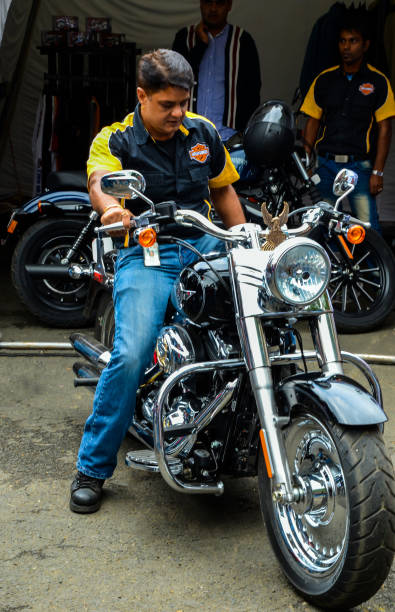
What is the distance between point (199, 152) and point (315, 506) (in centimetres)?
148

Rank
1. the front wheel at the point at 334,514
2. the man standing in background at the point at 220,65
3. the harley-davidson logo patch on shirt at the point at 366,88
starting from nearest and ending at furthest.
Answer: the front wheel at the point at 334,514, the harley-davidson logo patch on shirt at the point at 366,88, the man standing in background at the point at 220,65

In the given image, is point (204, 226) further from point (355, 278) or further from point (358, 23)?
point (358, 23)

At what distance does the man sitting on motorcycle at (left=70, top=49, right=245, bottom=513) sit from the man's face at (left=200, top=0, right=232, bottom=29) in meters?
3.16

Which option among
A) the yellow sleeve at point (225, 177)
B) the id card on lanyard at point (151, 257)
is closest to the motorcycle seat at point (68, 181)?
the yellow sleeve at point (225, 177)

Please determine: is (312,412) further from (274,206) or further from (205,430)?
(274,206)

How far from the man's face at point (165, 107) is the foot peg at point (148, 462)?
1253 mm

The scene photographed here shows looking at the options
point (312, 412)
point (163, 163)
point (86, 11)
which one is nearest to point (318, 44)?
point (86, 11)

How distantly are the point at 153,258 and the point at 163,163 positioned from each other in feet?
1.55

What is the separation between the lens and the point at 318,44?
7027mm

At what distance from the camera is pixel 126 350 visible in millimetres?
2842

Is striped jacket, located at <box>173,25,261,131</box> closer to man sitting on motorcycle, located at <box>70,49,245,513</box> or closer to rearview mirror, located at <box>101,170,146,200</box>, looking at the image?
man sitting on motorcycle, located at <box>70,49,245,513</box>

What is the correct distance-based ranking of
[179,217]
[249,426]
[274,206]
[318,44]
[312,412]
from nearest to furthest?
[312,412] < [179,217] < [249,426] < [274,206] < [318,44]

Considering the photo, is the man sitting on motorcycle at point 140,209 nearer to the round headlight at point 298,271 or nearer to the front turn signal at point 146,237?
the front turn signal at point 146,237

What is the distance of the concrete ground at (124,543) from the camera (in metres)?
2.43
